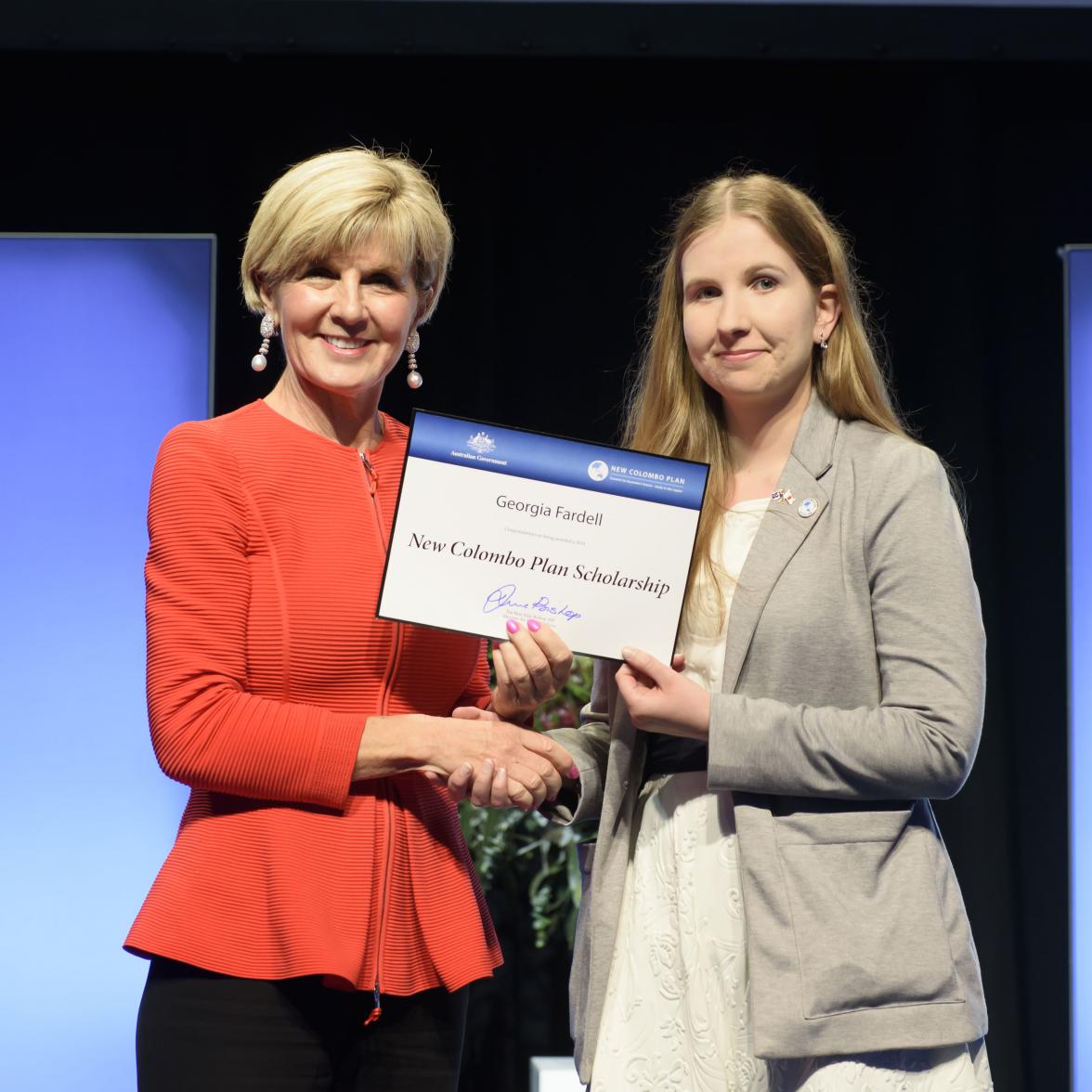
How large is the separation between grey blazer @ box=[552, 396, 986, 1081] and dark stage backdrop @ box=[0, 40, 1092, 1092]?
210cm

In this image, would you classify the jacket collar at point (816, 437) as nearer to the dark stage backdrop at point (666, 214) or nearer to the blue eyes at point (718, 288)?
the blue eyes at point (718, 288)

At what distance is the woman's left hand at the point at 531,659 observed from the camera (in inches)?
65.1

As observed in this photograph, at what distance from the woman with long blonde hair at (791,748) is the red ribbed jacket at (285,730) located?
218 millimetres

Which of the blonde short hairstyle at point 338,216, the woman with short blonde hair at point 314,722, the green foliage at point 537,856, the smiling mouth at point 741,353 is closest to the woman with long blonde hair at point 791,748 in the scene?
the smiling mouth at point 741,353

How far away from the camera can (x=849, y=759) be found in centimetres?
154

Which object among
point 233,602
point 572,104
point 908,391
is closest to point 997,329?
point 908,391

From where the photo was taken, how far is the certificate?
1642 mm

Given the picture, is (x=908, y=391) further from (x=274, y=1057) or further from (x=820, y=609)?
(x=274, y=1057)

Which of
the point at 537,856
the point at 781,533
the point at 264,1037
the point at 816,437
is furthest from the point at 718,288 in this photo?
the point at 537,856

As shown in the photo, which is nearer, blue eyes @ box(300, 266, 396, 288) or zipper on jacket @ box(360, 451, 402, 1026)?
zipper on jacket @ box(360, 451, 402, 1026)

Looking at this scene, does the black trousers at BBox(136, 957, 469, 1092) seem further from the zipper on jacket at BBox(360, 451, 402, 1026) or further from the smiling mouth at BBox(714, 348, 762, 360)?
the smiling mouth at BBox(714, 348, 762, 360)

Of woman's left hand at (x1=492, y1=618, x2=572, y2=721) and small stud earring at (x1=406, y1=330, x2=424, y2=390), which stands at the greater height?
small stud earring at (x1=406, y1=330, x2=424, y2=390)

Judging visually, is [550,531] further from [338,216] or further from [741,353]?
[338,216]
